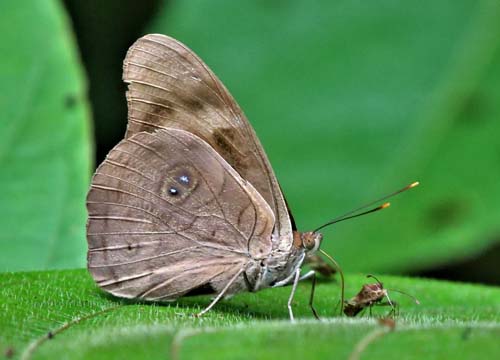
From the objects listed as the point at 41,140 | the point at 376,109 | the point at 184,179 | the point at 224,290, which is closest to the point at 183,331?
the point at 224,290

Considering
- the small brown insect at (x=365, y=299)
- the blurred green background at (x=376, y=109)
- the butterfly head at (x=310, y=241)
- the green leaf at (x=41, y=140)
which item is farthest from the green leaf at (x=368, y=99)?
the small brown insect at (x=365, y=299)

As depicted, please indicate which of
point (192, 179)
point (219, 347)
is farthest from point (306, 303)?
point (219, 347)

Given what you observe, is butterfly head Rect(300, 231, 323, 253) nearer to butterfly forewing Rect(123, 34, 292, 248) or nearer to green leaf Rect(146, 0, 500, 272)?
butterfly forewing Rect(123, 34, 292, 248)

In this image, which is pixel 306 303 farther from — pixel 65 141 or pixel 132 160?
pixel 65 141

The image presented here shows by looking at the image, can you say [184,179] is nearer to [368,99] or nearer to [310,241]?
[310,241]

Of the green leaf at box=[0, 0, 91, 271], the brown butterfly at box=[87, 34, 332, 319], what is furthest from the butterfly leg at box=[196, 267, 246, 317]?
the green leaf at box=[0, 0, 91, 271]

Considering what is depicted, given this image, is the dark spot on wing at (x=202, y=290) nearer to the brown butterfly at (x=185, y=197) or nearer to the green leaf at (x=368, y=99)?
the brown butterfly at (x=185, y=197)
